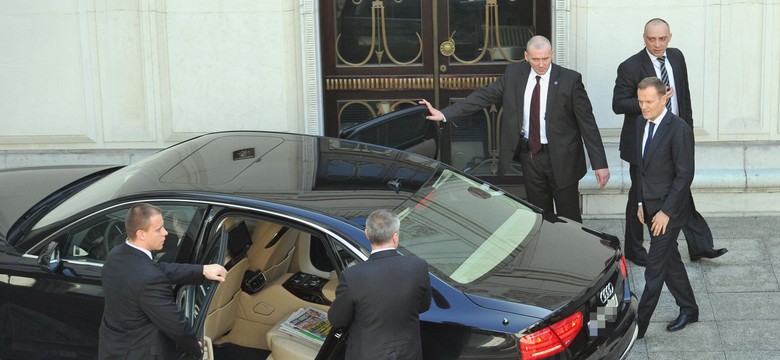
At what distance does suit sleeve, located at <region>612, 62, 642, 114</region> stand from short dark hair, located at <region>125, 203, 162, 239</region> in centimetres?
395

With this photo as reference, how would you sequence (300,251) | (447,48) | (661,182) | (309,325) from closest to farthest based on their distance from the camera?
(309,325), (300,251), (661,182), (447,48)

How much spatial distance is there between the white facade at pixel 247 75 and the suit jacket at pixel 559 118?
4.29 feet

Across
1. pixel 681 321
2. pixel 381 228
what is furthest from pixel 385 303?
pixel 681 321

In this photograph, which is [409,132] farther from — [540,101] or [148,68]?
[148,68]

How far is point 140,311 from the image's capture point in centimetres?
527

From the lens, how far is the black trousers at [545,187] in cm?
809

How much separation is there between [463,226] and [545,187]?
7.74ft

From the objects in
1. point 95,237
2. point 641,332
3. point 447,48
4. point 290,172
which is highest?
point 447,48

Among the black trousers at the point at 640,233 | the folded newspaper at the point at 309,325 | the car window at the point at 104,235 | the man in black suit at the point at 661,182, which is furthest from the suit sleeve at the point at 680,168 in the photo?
the car window at the point at 104,235

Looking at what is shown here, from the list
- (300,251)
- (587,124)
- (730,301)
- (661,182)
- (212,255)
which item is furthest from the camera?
(587,124)

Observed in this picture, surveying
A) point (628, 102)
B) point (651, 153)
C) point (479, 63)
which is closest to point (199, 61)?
point (479, 63)

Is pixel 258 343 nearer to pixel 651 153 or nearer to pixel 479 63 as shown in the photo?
pixel 651 153

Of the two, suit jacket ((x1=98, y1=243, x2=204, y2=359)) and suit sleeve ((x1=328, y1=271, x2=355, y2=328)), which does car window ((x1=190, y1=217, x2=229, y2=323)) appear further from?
suit sleeve ((x1=328, y1=271, x2=355, y2=328))

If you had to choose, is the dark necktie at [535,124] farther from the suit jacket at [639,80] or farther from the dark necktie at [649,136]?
the dark necktie at [649,136]
